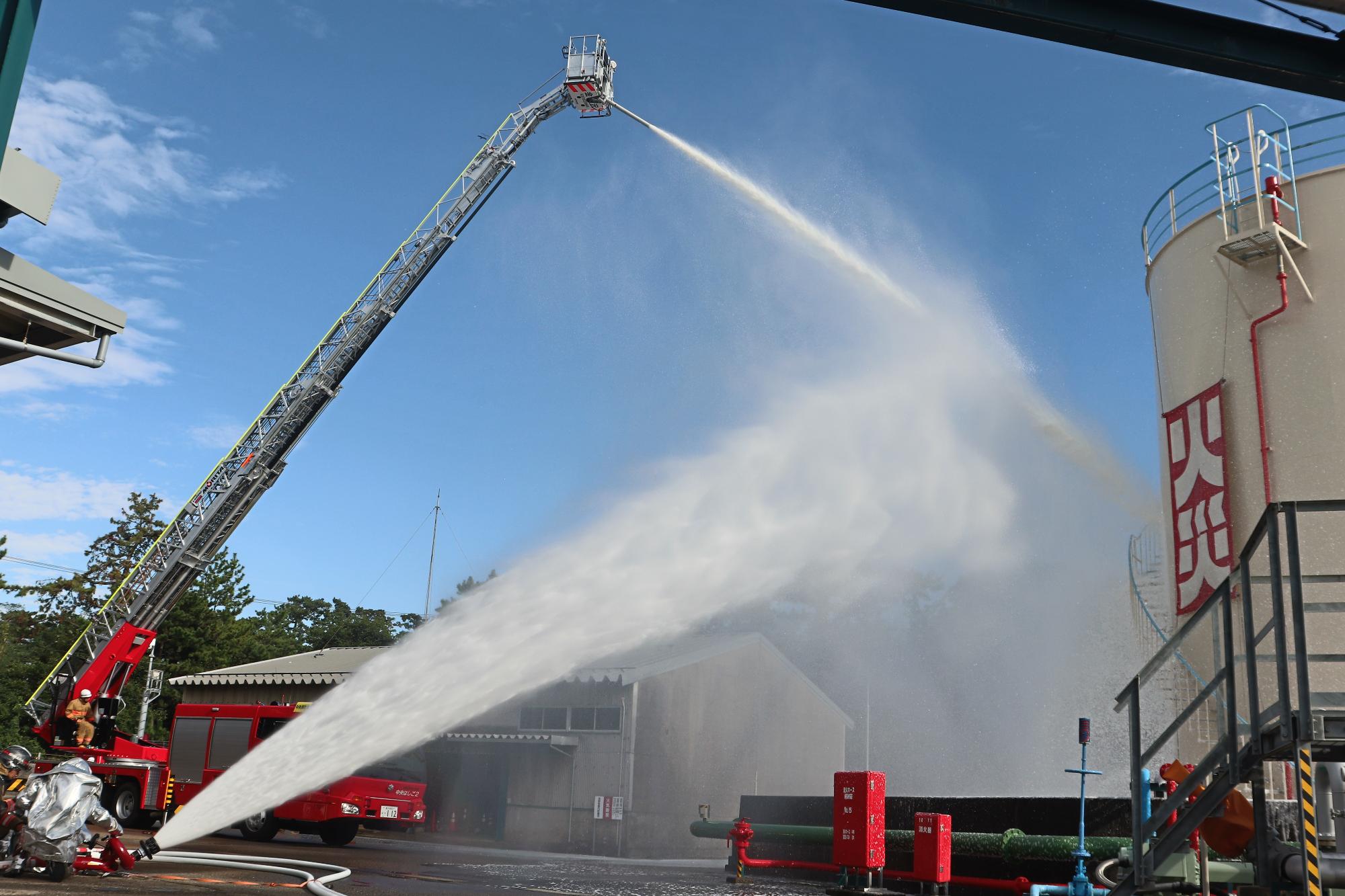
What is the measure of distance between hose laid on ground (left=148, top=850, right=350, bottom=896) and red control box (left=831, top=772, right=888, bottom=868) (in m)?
7.23

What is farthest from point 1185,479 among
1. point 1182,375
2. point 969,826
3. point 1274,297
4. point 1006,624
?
point 1006,624

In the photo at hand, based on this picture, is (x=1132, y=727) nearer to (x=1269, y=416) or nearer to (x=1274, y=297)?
(x=1269, y=416)

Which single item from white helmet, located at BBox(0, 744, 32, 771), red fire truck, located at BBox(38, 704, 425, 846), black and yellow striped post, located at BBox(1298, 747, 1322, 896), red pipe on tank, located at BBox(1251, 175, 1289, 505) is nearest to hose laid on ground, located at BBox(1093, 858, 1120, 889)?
red pipe on tank, located at BBox(1251, 175, 1289, 505)

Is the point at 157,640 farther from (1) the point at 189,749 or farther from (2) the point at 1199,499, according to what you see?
(2) the point at 1199,499

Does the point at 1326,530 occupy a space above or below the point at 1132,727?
above

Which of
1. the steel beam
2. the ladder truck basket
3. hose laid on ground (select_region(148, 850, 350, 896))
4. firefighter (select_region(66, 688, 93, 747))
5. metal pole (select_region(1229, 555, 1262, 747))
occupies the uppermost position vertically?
the ladder truck basket

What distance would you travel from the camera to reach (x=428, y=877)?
15930 mm

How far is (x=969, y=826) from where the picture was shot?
17.9 metres

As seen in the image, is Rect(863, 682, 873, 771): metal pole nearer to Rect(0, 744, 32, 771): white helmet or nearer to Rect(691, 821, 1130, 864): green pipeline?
Rect(691, 821, 1130, 864): green pipeline

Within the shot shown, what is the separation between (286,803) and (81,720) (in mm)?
4648

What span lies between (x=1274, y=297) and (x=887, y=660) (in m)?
36.0

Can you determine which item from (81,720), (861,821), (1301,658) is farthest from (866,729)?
(1301,658)

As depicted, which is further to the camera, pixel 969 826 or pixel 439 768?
pixel 439 768

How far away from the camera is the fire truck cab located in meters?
21.3
